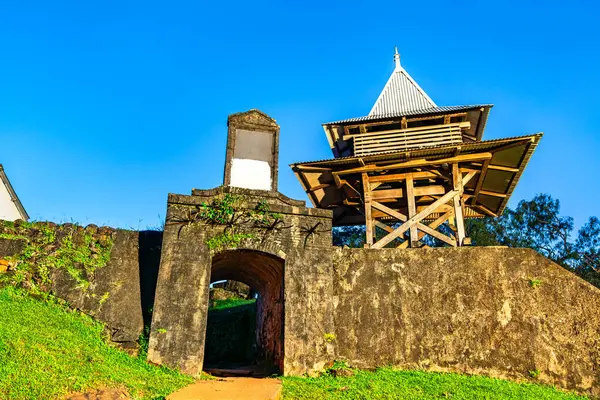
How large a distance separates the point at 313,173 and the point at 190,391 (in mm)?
7996

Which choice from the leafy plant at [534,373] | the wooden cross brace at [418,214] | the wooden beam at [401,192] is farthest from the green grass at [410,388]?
the wooden beam at [401,192]

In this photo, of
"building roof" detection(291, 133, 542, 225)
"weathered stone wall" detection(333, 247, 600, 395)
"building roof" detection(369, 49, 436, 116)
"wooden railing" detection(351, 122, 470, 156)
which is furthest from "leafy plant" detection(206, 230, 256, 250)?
"building roof" detection(369, 49, 436, 116)

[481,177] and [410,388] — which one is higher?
[481,177]

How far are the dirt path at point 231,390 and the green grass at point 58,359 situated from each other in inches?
17.7

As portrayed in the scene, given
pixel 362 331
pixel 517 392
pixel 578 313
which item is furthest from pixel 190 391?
pixel 578 313

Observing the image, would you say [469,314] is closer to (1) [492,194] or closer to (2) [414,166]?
(2) [414,166]

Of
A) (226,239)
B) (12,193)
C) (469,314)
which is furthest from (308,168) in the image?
(12,193)

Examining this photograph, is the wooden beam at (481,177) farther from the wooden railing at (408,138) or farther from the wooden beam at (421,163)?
the wooden railing at (408,138)

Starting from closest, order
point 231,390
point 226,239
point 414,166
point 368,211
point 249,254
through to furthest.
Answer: point 231,390
point 226,239
point 249,254
point 368,211
point 414,166

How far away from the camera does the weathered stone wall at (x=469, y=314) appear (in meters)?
8.00

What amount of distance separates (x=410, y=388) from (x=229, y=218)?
4596 mm

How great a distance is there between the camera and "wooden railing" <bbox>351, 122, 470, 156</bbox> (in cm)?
1205

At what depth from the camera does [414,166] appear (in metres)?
11.5

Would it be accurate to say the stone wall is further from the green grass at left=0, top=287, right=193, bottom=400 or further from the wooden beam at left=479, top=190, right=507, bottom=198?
the wooden beam at left=479, top=190, right=507, bottom=198
